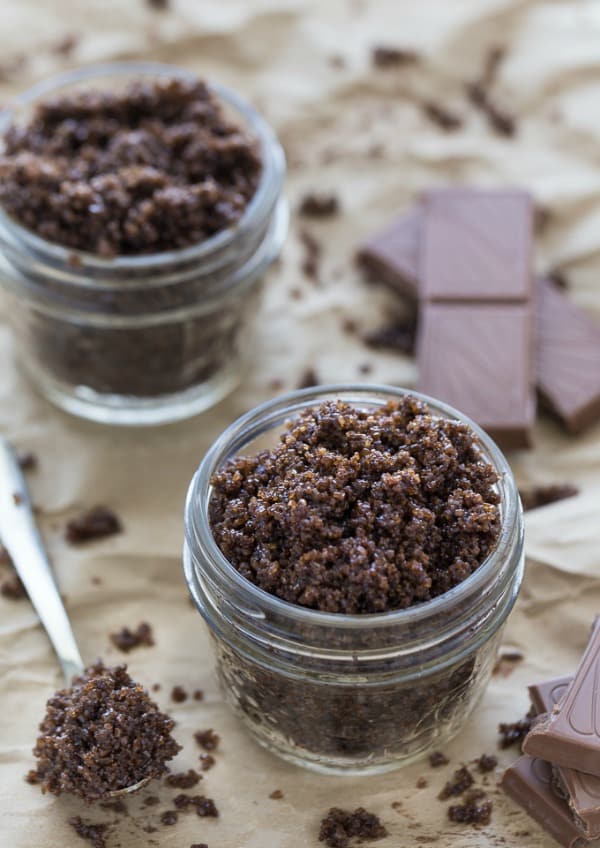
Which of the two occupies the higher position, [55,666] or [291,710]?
[291,710]

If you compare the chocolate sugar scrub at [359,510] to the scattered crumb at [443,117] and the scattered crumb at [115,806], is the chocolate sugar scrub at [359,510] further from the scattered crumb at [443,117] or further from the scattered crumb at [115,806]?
the scattered crumb at [443,117]

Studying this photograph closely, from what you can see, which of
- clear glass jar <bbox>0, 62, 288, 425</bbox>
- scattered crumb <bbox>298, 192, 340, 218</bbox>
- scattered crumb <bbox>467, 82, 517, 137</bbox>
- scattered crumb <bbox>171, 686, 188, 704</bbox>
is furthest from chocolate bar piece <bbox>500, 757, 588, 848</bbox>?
scattered crumb <bbox>467, 82, 517, 137</bbox>

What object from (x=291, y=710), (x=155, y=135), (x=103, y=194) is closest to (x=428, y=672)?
(x=291, y=710)

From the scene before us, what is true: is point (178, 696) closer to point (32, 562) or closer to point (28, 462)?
point (32, 562)

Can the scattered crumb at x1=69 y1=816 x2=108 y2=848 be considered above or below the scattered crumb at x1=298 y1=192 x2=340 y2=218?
below

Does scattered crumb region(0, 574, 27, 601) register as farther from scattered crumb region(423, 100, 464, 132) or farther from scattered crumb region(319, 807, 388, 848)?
scattered crumb region(423, 100, 464, 132)

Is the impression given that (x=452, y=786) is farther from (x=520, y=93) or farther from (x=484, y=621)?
(x=520, y=93)

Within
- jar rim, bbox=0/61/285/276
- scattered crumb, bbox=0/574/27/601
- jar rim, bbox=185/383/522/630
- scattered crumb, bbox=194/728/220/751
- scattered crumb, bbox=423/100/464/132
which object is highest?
jar rim, bbox=0/61/285/276
